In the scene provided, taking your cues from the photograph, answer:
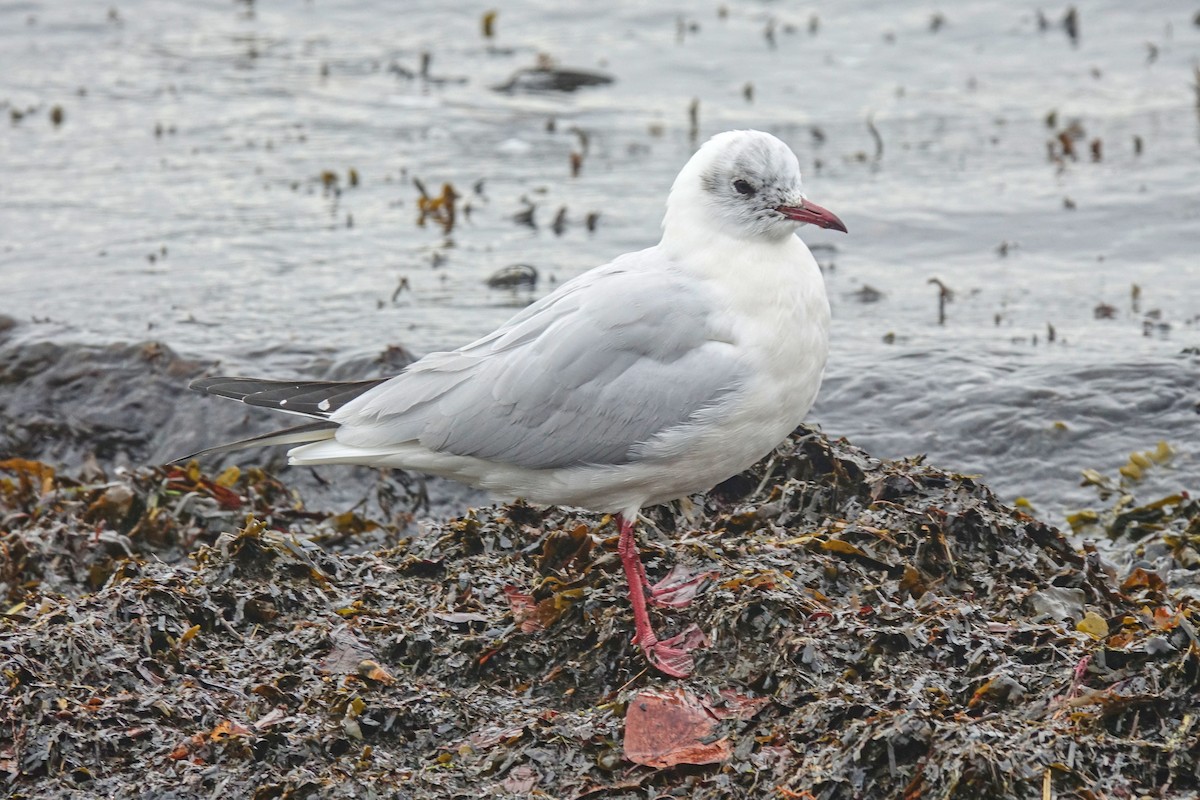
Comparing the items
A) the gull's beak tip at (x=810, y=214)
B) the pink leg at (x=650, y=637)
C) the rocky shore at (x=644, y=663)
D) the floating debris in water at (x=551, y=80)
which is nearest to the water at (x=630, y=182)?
the floating debris in water at (x=551, y=80)

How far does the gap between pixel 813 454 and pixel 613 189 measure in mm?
6472

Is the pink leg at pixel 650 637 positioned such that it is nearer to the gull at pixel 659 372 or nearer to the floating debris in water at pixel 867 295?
the gull at pixel 659 372

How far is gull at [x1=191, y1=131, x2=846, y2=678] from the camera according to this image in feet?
16.0

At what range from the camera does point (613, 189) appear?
38.9ft

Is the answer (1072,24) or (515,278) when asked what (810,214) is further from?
(1072,24)

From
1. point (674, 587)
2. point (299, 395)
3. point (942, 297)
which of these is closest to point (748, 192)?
point (674, 587)

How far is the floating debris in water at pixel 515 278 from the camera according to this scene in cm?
976

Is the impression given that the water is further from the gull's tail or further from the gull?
the gull's tail

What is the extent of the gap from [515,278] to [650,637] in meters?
5.57

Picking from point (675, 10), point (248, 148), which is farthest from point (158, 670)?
point (675, 10)

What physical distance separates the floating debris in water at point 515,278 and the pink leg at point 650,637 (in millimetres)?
5031

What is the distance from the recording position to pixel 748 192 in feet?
16.6

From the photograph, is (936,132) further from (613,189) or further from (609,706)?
(609,706)

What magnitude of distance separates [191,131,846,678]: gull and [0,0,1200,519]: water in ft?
9.39
